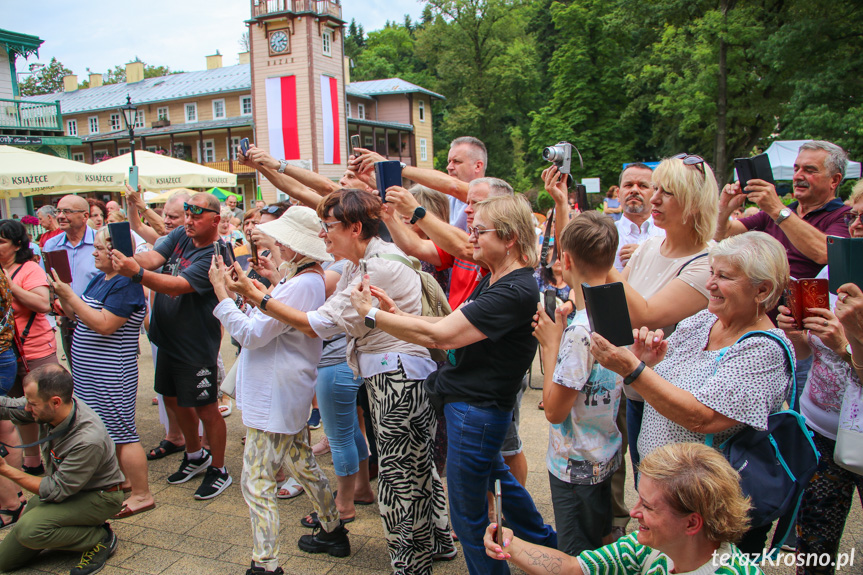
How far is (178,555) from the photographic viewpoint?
3.18 metres

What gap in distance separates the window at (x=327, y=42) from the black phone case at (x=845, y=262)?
3097 centimetres

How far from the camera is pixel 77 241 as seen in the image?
210 inches

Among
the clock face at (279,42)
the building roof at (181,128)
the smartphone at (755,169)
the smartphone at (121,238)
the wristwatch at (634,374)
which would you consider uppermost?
the clock face at (279,42)

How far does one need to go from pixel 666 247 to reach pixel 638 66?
80.5ft

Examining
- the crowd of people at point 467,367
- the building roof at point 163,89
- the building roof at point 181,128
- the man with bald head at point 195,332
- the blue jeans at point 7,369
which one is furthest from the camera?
the building roof at point 163,89

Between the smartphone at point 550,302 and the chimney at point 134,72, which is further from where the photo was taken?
the chimney at point 134,72

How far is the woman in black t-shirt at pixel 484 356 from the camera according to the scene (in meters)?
2.24

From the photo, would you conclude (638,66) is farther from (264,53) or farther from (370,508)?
(370,508)

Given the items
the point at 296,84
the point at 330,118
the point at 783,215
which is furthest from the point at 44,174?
the point at 296,84

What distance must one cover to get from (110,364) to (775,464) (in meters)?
3.76

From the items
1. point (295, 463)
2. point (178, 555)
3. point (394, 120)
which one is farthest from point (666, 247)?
point (394, 120)

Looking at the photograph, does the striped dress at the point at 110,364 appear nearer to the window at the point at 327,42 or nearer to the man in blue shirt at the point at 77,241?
the man in blue shirt at the point at 77,241

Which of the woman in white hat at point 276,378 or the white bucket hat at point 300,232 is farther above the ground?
the white bucket hat at point 300,232

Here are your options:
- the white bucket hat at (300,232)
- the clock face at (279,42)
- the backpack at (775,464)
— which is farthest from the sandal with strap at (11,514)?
the clock face at (279,42)
